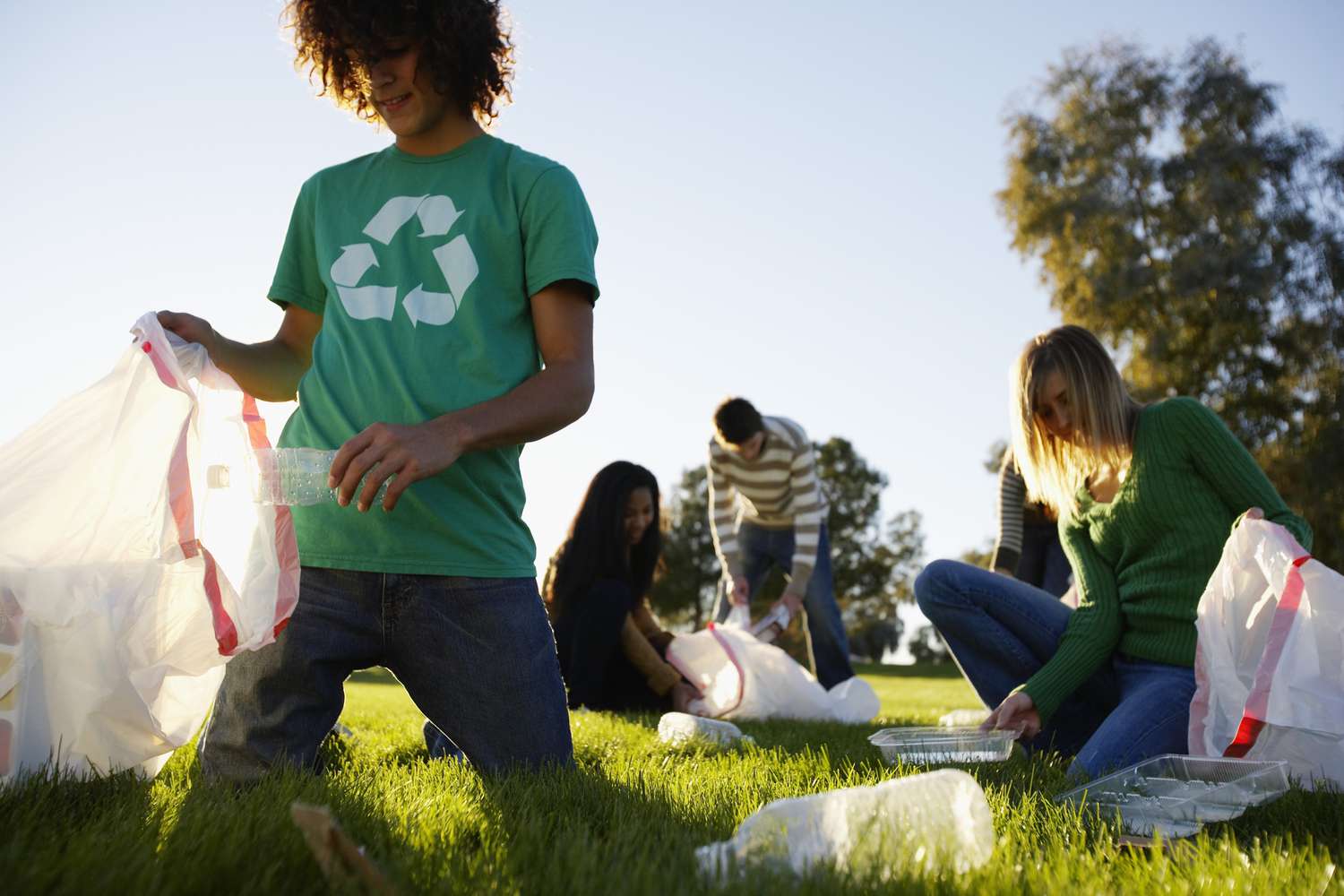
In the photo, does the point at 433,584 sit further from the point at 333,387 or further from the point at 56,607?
the point at 56,607

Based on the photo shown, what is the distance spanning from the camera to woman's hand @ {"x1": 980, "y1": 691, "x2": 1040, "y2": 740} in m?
3.57

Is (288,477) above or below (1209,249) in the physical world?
below

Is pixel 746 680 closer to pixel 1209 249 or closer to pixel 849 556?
pixel 1209 249

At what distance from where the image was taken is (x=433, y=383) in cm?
262

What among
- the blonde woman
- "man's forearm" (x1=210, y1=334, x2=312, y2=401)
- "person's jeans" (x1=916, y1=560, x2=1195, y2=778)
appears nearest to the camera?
"man's forearm" (x1=210, y1=334, x2=312, y2=401)

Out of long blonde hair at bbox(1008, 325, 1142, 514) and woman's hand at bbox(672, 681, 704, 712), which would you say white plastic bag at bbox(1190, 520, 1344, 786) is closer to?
long blonde hair at bbox(1008, 325, 1142, 514)

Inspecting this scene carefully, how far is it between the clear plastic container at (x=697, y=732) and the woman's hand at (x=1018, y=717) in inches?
35.6

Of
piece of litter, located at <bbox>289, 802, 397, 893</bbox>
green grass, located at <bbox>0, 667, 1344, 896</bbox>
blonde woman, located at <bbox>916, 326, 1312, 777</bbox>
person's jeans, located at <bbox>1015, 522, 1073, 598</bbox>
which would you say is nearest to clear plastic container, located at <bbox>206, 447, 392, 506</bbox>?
green grass, located at <bbox>0, 667, 1344, 896</bbox>

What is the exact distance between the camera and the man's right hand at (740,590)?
741 cm

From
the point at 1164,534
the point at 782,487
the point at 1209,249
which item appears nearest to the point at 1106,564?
the point at 1164,534

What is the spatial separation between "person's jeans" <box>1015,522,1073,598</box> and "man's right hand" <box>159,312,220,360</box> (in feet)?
18.7

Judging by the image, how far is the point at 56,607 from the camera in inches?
89.0

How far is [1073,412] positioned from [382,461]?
2587mm

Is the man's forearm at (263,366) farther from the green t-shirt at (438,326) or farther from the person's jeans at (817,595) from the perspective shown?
the person's jeans at (817,595)
